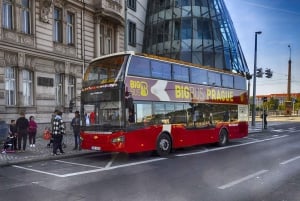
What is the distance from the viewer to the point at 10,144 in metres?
15.4

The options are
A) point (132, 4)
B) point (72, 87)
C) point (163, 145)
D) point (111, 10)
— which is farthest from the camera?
point (132, 4)

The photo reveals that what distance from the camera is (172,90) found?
50.2 ft

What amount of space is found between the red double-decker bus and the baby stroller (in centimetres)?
348

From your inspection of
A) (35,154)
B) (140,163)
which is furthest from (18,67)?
(140,163)

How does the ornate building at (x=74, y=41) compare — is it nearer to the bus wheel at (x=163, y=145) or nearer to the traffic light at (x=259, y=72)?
the bus wheel at (x=163, y=145)

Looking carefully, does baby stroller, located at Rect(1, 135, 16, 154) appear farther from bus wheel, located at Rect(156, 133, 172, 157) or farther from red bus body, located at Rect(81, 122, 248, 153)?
bus wheel, located at Rect(156, 133, 172, 157)

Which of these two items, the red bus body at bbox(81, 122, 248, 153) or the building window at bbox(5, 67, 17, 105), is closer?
the red bus body at bbox(81, 122, 248, 153)

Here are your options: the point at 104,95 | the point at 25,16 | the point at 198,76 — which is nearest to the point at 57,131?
the point at 104,95

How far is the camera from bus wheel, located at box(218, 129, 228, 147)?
61.0 feet

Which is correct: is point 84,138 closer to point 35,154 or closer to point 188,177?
point 35,154

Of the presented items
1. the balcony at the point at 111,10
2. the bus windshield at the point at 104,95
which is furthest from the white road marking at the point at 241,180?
the balcony at the point at 111,10

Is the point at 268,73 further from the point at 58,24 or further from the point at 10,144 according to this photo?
the point at 10,144

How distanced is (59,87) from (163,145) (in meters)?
12.2

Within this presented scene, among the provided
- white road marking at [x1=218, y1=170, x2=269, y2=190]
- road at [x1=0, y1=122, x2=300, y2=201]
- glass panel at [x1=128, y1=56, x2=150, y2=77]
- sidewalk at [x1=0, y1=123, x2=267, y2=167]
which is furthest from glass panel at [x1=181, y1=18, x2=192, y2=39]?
white road marking at [x1=218, y1=170, x2=269, y2=190]
